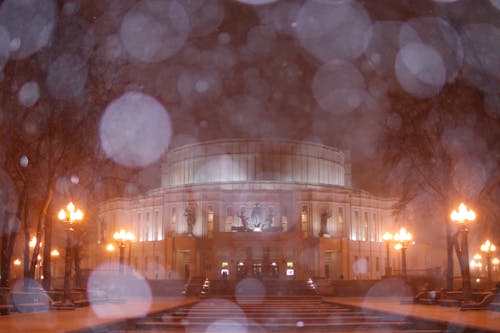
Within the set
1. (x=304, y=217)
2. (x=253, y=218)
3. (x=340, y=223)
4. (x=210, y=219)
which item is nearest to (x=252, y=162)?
(x=304, y=217)

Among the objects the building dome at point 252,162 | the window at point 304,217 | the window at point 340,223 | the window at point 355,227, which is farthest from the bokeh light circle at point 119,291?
the window at point 355,227

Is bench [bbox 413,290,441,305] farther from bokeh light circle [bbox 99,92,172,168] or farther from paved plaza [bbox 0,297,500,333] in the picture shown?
bokeh light circle [bbox 99,92,172,168]

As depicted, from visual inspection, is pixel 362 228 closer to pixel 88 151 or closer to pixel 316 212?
pixel 316 212

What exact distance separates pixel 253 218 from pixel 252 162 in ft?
49.0

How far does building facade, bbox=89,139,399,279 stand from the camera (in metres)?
63.6

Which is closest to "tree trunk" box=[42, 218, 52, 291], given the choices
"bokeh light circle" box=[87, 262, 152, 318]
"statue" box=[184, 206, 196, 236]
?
"bokeh light circle" box=[87, 262, 152, 318]

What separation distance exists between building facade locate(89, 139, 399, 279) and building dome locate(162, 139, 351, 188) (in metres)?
0.13

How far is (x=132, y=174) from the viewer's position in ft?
112

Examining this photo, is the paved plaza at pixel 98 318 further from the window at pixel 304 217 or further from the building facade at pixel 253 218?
the window at pixel 304 217

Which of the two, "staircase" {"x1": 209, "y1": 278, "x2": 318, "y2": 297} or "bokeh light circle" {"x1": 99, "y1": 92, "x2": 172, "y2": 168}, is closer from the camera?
"bokeh light circle" {"x1": 99, "y1": 92, "x2": 172, "y2": 168}

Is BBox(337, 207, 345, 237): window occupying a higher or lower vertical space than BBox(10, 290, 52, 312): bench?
higher

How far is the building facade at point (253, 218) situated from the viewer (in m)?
63.6

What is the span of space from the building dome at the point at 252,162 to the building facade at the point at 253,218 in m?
0.13

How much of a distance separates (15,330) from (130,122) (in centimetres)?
1844
